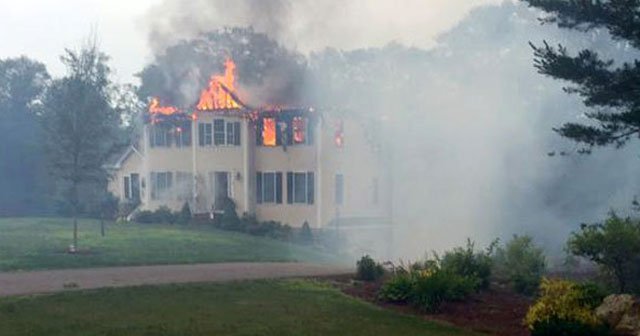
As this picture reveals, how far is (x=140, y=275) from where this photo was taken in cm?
2002

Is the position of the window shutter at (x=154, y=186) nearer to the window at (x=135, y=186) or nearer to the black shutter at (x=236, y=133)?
the window at (x=135, y=186)

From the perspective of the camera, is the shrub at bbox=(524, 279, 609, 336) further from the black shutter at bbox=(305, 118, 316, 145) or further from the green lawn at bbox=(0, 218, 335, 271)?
the black shutter at bbox=(305, 118, 316, 145)

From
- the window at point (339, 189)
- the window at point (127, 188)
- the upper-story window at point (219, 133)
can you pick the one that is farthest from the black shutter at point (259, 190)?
the window at point (127, 188)

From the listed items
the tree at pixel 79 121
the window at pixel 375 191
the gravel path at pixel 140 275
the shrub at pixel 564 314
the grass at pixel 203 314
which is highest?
the tree at pixel 79 121

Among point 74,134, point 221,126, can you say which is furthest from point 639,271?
point 221,126

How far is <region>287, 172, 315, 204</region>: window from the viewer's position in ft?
128

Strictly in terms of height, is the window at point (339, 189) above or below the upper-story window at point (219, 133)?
below

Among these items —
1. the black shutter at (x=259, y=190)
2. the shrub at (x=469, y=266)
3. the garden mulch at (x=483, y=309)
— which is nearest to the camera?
the garden mulch at (x=483, y=309)

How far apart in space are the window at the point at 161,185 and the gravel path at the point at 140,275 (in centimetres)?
2026

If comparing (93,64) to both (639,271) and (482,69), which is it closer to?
(639,271)

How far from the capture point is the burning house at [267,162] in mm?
39031

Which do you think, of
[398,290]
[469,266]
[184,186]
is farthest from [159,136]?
[398,290]

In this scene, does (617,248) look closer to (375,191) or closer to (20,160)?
(375,191)

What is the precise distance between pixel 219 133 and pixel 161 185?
5104mm
